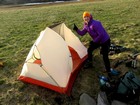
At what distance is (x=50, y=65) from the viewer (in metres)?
9.97

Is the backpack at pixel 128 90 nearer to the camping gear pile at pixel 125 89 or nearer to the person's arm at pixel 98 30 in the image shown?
the camping gear pile at pixel 125 89

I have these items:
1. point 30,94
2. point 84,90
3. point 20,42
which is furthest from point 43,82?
point 20,42

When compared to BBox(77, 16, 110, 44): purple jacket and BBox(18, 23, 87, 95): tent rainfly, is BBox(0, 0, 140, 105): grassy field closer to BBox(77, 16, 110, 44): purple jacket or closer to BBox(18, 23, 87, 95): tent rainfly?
BBox(18, 23, 87, 95): tent rainfly

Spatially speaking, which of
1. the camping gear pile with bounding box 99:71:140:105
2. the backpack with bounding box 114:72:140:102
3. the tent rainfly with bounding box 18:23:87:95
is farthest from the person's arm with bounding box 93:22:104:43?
the backpack with bounding box 114:72:140:102

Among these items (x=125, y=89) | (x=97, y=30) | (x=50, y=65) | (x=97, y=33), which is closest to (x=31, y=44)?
(x=50, y=65)

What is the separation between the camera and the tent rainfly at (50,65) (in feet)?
32.4

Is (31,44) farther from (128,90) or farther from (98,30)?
(128,90)

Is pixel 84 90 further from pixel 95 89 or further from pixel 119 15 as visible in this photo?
pixel 119 15

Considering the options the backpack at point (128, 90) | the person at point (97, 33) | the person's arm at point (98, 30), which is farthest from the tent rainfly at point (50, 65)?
the backpack at point (128, 90)

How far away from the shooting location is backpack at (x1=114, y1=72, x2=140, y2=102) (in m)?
9.48

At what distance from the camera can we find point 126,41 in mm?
14062

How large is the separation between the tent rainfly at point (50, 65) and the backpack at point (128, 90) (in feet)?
6.29

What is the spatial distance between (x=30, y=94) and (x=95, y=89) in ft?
8.49

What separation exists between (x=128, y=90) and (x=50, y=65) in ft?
10.1
